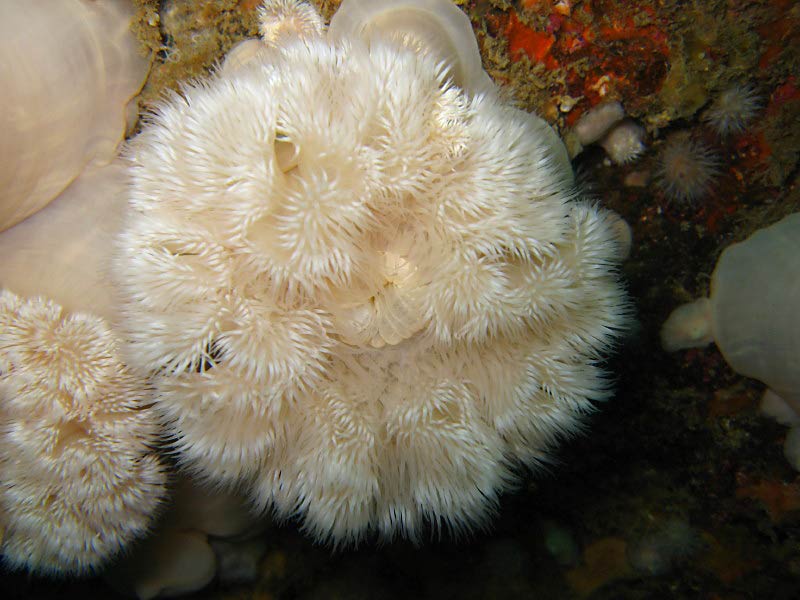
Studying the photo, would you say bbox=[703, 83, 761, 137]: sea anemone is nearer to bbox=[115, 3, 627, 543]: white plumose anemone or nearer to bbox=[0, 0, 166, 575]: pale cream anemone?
bbox=[115, 3, 627, 543]: white plumose anemone

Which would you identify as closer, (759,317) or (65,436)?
(65,436)

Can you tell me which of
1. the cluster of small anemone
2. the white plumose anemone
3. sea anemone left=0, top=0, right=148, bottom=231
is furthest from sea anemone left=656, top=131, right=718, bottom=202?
sea anemone left=0, top=0, right=148, bottom=231

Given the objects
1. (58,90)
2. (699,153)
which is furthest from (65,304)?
(699,153)

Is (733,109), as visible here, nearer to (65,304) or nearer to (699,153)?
(699,153)

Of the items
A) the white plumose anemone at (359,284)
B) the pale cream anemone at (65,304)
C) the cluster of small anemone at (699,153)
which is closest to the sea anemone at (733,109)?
the cluster of small anemone at (699,153)

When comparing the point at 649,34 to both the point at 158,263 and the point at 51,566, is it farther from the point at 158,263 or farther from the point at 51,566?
the point at 51,566

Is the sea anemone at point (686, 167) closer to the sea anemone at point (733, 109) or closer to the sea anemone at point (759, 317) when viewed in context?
the sea anemone at point (733, 109)
